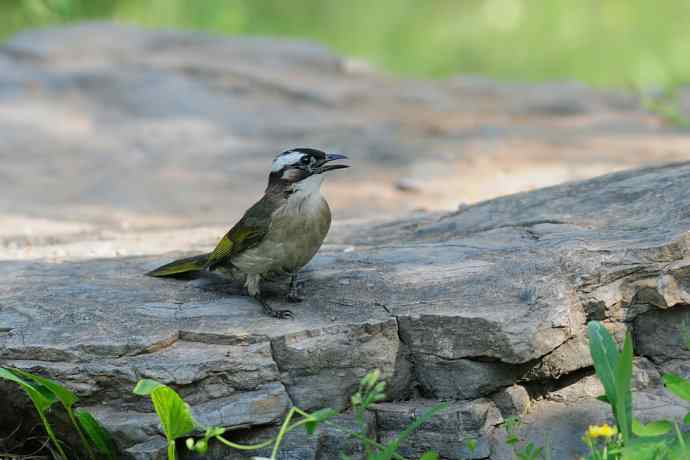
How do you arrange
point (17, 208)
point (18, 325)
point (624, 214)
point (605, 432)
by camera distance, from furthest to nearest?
point (17, 208)
point (624, 214)
point (18, 325)
point (605, 432)

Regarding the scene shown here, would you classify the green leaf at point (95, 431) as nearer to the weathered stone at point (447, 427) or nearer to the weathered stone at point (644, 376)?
the weathered stone at point (447, 427)

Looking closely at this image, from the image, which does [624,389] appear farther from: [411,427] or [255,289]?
[255,289]

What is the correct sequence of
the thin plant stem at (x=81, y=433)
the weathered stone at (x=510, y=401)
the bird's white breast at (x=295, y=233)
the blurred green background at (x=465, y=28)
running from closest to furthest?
the thin plant stem at (x=81, y=433) < the weathered stone at (x=510, y=401) < the bird's white breast at (x=295, y=233) < the blurred green background at (x=465, y=28)

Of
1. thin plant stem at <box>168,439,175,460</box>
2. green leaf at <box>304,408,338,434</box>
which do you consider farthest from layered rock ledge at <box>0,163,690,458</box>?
green leaf at <box>304,408,338,434</box>

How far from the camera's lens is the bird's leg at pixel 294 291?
4.86 m

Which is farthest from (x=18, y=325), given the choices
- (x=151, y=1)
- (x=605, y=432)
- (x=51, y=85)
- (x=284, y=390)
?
(x=151, y=1)

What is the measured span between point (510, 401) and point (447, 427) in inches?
12.5

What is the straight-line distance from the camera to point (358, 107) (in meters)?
12.5

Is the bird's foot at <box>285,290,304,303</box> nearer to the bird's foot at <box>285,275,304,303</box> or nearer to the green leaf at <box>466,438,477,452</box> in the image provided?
the bird's foot at <box>285,275,304,303</box>

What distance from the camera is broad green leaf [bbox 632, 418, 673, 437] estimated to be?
12.9 ft

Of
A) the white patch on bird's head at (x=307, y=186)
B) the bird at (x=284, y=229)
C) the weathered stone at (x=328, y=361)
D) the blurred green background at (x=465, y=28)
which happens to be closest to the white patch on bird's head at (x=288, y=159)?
the bird at (x=284, y=229)

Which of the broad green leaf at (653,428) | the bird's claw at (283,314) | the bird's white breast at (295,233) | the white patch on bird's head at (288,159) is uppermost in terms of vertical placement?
the white patch on bird's head at (288,159)

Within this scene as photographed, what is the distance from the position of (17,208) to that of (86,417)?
16.9ft

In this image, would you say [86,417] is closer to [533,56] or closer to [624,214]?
[624,214]
